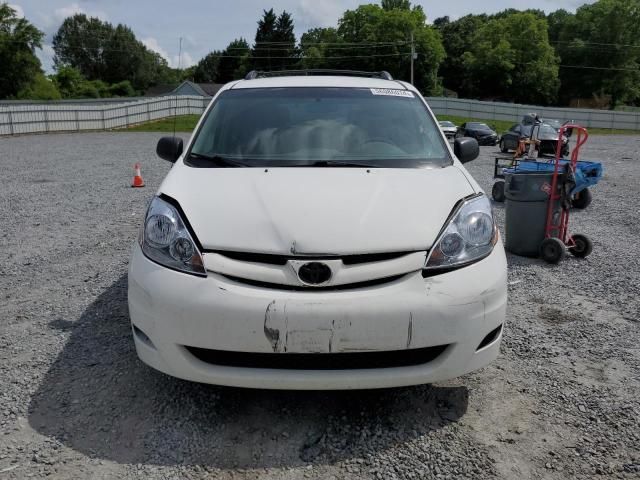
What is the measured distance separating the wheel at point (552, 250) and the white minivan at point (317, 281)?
3.10 m

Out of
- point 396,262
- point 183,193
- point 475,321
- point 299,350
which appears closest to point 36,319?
point 183,193

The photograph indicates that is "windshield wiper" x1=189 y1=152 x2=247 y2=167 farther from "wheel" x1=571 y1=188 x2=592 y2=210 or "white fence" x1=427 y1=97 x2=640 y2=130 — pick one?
"white fence" x1=427 y1=97 x2=640 y2=130

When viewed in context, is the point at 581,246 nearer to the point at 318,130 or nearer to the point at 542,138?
the point at 318,130

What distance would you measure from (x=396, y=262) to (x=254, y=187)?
3.00 feet

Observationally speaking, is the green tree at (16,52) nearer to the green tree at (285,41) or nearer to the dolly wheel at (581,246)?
the green tree at (285,41)

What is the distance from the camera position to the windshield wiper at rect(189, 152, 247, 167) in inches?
137

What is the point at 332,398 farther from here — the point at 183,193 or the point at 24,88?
the point at 24,88

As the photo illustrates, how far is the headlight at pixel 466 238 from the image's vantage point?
272 centimetres

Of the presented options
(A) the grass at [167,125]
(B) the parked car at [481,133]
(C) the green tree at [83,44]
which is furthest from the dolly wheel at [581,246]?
(C) the green tree at [83,44]

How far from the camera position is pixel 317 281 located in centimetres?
258

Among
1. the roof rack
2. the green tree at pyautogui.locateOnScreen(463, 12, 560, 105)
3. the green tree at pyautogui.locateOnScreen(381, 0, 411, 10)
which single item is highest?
the green tree at pyautogui.locateOnScreen(381, 0, 411, 10)

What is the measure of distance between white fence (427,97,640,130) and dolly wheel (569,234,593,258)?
42069 millimetres

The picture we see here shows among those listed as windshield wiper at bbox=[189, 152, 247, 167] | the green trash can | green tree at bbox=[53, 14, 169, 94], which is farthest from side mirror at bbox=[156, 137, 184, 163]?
green tree at bbox=[53, 14, 169, 94]

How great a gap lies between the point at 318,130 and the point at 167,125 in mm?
36374
